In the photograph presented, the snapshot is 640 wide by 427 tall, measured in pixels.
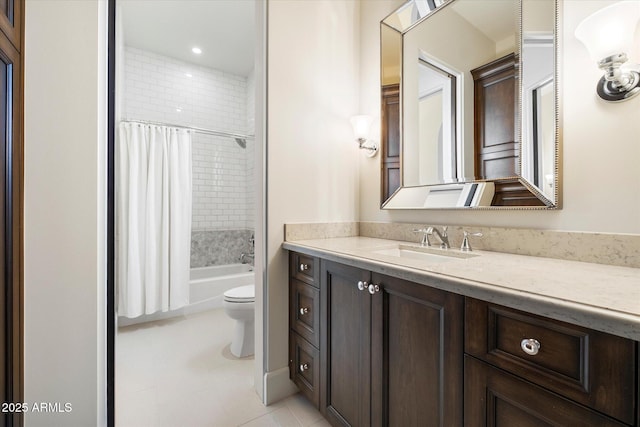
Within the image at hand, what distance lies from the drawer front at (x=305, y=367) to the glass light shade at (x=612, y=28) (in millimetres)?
1736

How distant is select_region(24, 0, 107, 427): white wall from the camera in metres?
1.10

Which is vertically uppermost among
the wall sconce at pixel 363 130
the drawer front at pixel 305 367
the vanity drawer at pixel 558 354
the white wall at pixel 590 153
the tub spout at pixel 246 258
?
the wall sconce at pixel 363 130

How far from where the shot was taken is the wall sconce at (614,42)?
3.27ft

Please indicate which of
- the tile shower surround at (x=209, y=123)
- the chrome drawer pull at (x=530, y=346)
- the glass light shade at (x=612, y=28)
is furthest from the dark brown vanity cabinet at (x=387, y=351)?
the tile shower surround at (x=209, y=123)

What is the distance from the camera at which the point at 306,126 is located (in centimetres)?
186

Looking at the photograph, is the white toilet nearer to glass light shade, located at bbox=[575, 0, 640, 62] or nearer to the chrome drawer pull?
the chrome drawer pull

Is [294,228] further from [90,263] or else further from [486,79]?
[486,79]

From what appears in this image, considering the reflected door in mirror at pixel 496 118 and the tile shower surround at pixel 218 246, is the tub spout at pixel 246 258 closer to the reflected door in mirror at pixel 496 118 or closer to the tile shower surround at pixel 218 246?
the tile shower surround at pixel 218 246

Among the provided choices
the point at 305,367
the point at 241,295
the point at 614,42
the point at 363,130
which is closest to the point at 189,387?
the point at 241,295

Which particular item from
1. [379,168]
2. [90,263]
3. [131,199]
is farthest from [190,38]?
[90,263]

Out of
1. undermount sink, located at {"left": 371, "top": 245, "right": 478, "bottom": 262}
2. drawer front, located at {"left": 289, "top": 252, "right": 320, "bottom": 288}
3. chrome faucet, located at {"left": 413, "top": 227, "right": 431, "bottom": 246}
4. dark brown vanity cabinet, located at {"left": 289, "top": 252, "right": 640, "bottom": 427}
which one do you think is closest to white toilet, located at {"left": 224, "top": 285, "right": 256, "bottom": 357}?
drawer front, located at {"left": 289, "top": 252, "right": 320, "bottom": 288}

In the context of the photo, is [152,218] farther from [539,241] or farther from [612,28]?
[612,28]

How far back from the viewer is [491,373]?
2.60 feet

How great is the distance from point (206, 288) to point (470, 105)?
3019mm
